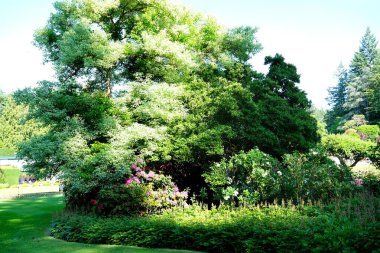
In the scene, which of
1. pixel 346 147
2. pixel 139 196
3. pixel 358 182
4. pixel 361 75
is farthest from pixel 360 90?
pixel 139 196

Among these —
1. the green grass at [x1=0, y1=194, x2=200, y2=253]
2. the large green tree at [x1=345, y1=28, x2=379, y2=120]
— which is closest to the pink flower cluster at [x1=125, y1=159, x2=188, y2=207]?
the green grass at [x1=0, y1=194, x2=200, y2=253]

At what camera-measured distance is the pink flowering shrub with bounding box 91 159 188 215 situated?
11.3 metres

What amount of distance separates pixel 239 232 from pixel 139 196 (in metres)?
5.02

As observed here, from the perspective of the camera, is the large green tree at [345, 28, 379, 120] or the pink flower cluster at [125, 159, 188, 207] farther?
the large green tree at [345, 28, 379, 120]

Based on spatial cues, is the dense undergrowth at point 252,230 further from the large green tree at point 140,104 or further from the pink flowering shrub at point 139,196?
the large green tree at point 140,104

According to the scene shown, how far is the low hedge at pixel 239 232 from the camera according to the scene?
5918 millimetres

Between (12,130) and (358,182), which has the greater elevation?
(12,130)

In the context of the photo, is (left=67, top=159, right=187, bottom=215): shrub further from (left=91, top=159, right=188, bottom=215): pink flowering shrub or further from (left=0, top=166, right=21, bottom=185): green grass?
(left=0, top=166, right=21, bottom=185): green grass

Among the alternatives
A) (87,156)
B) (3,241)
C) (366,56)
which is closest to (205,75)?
(87,156)

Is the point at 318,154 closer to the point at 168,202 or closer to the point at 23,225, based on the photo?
the point at 168,202

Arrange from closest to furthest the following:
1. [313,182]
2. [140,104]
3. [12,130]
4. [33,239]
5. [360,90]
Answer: [33,239], [313,182], [140,104], [12,130], [360,90]

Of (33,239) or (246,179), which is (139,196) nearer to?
(33,239)

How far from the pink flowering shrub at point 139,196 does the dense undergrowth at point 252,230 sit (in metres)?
0.56

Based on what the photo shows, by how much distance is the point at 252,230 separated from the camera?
695 centimetres
